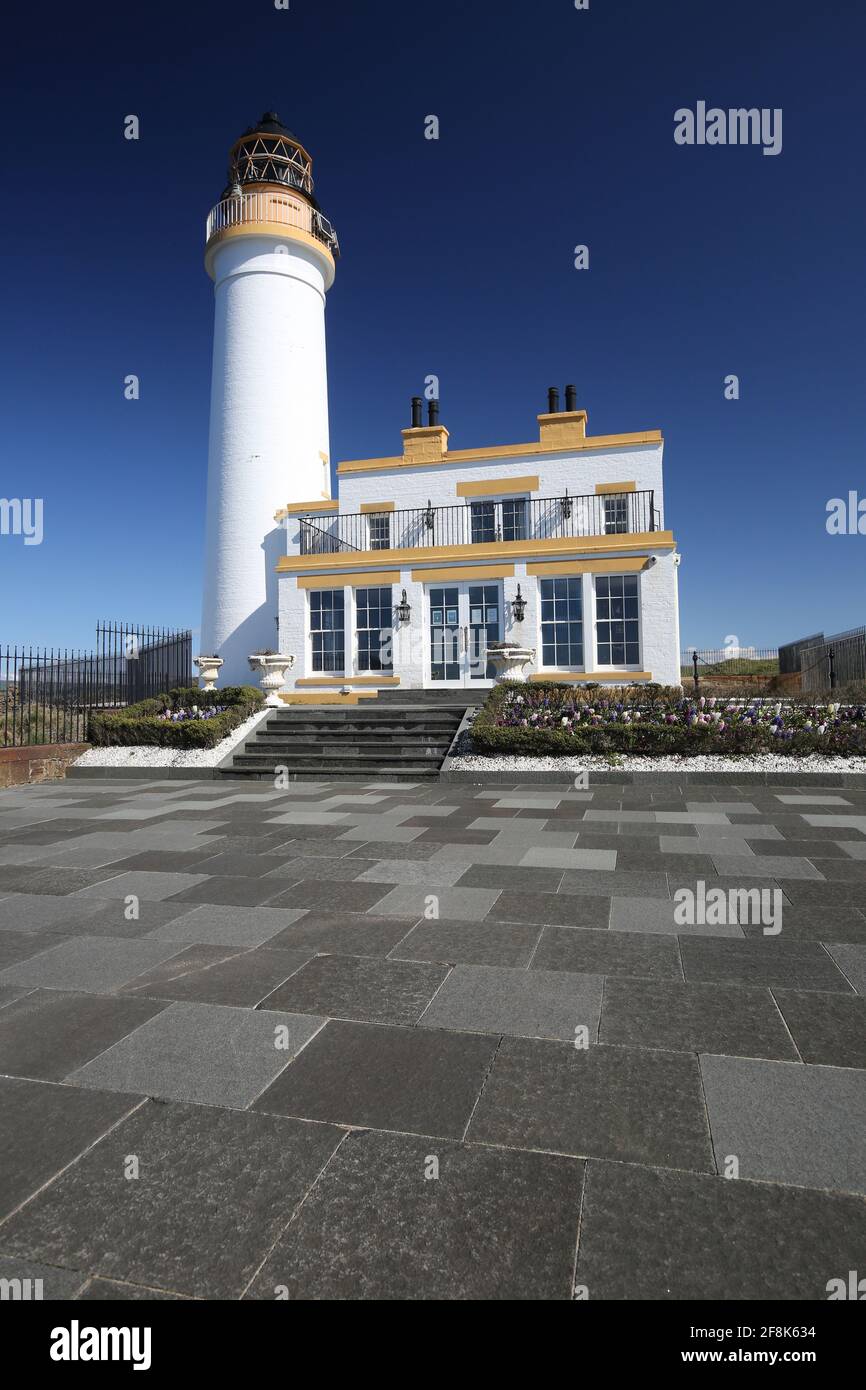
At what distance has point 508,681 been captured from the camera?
1422 cm

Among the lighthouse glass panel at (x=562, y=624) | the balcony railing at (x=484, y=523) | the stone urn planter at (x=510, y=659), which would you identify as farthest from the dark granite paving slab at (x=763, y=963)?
the balcony railing at (x=484, y=523)

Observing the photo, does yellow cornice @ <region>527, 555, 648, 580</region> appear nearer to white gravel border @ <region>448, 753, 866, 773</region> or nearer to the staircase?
the staircase

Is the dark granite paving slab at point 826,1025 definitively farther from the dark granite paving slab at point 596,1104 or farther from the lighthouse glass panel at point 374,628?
the lighthouse glass panel at point 374,628

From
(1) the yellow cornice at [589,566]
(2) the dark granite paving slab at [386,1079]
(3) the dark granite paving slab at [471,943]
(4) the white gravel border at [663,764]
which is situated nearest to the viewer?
(2) the dark granite paving slab at [386,1079]

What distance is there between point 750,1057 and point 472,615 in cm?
1543

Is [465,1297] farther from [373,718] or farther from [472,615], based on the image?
[472,615]

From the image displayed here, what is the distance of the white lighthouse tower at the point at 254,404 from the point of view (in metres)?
21.5

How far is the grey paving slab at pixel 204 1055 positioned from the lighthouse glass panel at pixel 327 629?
51.0 feet

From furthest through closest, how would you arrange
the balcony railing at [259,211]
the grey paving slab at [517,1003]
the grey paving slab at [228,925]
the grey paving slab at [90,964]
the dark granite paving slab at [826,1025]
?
1. the balcony railing at [259,211]
2. the grey paving slab at [228,925]
3. the grey paving slab at [90,964]
4. the grey paving slab at [517,1003]
5. the dark granite paving slab at [826,1025]

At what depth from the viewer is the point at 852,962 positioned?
3.64 metres

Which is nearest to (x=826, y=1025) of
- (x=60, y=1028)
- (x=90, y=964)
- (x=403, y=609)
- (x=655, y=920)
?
(x=655, y=920)

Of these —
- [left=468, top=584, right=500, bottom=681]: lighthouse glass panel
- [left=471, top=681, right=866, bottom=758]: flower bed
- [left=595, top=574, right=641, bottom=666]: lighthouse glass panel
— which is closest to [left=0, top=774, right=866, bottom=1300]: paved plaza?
[left=471, top=681, right=866, bottom=758]: flower bed

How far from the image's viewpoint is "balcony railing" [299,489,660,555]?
756 inches

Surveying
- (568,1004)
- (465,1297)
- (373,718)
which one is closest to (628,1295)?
(465,1297)
